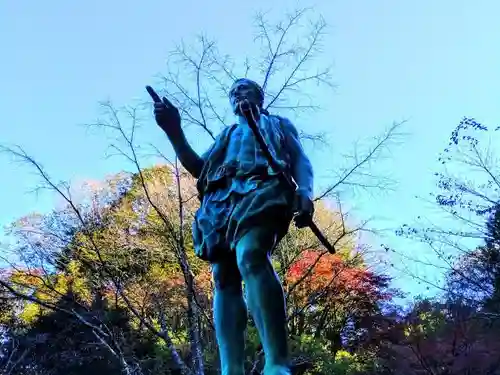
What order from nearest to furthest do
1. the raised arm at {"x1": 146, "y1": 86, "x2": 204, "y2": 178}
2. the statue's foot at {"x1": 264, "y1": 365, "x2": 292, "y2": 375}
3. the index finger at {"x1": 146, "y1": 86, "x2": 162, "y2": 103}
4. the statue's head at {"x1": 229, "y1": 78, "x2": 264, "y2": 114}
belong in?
the statue's foot at {"x1": 264, "y1": 365, "x2": 292, "y2": 375} → the index finger at {"x1": 146, "y1": 86, "x2": 162, "y2": 103} → the raised arm at {"x1": 146, "y1": 86, "x2": 204, "y2": 178} → the statue's head at {"x1": 229, "y1": 78, "x2": 264, "y2": 114}

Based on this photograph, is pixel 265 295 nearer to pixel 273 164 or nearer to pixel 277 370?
pixel 277 370

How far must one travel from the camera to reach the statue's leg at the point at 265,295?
2463 millimetres

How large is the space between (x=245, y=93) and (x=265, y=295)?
106 cm

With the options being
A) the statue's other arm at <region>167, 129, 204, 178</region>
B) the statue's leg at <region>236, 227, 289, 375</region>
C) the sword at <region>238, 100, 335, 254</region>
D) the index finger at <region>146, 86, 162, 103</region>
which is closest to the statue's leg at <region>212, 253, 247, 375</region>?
the statue's leg at <region>236, 227, 289, 375</region>

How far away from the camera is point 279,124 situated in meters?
3.07

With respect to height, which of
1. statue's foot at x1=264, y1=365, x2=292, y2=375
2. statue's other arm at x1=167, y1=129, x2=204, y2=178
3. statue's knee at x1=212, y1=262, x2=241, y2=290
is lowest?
statue's foot at x1=264, y1=365, x2=292, y2=375

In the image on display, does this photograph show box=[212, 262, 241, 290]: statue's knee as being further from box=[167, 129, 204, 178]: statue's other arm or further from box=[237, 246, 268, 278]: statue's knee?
box=[167, 129, 204, 178]: statue's other arm

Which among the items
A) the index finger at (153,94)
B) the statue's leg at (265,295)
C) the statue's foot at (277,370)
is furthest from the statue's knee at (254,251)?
the index finger at (153,94)

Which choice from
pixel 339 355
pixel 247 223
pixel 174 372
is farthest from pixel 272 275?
pixel 339 355

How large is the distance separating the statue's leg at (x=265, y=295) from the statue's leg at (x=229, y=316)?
154 millimetres

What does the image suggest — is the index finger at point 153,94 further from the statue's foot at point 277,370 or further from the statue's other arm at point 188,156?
the statue's foot at point 277,370

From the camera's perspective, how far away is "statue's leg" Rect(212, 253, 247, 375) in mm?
2609

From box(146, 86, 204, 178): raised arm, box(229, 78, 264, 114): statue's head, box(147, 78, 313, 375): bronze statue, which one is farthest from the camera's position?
box(229, 78, 264, 114): statue's head

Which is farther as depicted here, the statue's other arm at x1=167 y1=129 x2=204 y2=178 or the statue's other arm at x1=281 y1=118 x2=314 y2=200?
the statue's other arm at x1=167 y1=129 x2=204 y2=178
